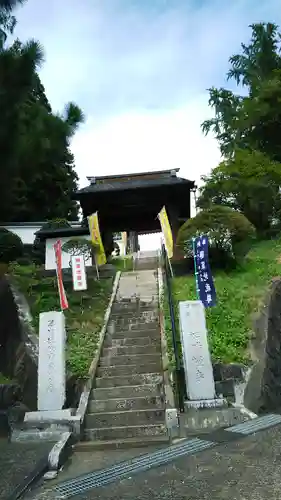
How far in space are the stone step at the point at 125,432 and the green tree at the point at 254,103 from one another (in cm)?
1745

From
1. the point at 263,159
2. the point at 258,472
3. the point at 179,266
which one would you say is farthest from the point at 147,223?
the point at 258,472

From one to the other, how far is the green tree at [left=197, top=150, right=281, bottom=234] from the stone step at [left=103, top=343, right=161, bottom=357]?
11151mm

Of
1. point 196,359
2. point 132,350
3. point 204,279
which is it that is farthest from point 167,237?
point 196,359

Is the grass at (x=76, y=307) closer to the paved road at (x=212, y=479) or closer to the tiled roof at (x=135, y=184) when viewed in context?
the paved road at (x=212, y=479)

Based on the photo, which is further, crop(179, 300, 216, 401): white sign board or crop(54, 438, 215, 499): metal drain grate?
crop(179, 300, 216, 401): white sign board

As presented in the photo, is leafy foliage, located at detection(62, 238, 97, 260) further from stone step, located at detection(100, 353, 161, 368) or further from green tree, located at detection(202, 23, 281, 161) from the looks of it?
green tree, located at detection(202, 23, 281, 161)

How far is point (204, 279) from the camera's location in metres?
9.41

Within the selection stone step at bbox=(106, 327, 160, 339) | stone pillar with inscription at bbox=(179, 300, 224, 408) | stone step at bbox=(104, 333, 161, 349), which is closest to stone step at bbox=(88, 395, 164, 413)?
stone pillar with inscription at bbox=(179, 300, 224, 408)

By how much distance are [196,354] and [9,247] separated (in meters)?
12.0

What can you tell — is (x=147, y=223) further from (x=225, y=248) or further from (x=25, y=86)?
(x=25, y=86)

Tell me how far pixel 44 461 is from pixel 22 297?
6815 mm

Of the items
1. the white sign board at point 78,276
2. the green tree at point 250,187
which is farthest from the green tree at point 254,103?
the white sign board at point 78,276

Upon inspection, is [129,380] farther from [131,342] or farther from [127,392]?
[131,342]

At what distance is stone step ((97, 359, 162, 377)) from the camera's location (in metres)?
8.45
